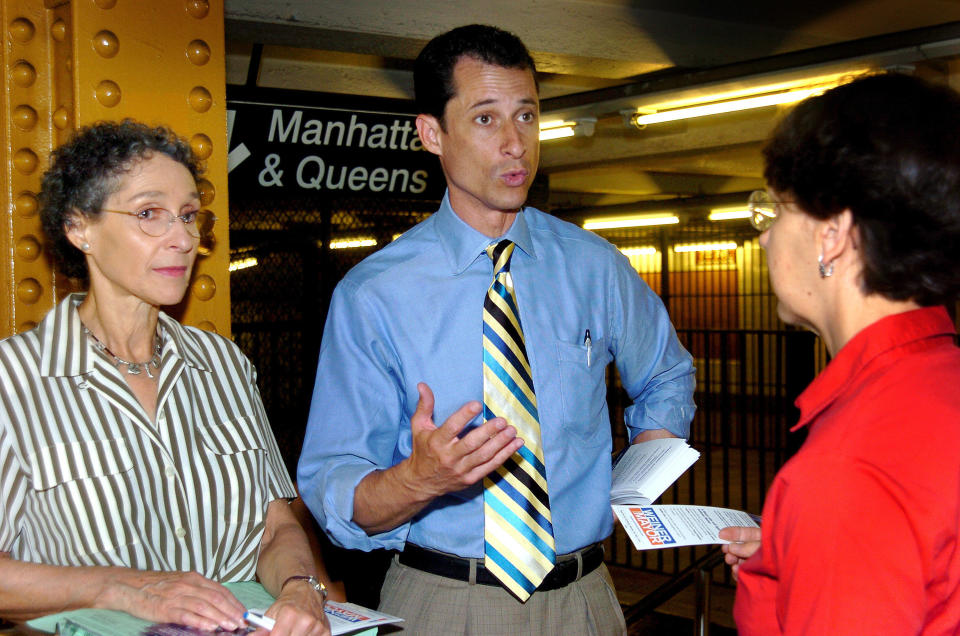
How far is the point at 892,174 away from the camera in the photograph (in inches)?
46.7

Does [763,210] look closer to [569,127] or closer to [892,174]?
[892,174]

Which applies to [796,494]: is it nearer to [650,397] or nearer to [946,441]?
[946,441]

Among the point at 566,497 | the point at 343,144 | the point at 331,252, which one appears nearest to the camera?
the point at 566,497

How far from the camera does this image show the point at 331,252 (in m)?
4.90

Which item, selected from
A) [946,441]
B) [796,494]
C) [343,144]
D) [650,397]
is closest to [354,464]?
[650,397]

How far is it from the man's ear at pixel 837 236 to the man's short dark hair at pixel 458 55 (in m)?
1.11

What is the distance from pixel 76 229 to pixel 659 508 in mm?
1368

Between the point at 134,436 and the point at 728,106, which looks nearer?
the point at 134,436

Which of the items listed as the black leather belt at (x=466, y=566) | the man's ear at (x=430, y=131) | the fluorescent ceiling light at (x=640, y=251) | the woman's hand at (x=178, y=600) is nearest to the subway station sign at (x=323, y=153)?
the man's ear at (x=430, y=131)

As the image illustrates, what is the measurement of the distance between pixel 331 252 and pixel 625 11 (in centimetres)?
255

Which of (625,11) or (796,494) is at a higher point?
(625,11)

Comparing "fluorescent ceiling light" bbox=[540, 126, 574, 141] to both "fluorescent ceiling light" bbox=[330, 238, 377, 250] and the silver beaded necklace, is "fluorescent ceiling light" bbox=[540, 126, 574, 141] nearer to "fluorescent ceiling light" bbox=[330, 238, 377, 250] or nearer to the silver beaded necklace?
"fluorescent ceiling light" bbox=[330, 238, 377, 250]

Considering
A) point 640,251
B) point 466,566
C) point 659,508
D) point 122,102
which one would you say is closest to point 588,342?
point 659,508

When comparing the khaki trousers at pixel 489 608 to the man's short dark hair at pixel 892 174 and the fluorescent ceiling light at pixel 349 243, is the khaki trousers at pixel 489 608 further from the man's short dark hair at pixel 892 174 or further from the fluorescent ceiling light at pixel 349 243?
the fluorescent ceiling light at pixel 349 243
